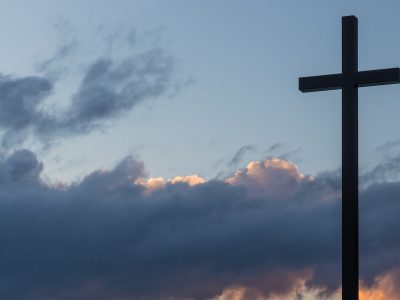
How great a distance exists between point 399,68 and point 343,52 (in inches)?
42.7

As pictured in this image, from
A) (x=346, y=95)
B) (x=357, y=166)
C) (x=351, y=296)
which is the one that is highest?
(x=346, y=95)

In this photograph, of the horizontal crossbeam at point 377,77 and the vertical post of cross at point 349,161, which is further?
the horizontal crossbeam at point 377,77

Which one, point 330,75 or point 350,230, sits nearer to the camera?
point 350,230

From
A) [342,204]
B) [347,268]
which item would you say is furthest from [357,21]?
[347,268]

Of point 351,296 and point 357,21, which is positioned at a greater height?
point 357,21

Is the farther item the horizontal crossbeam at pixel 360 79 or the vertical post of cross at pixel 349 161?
the horizontal crossbeam at pixel 360 79

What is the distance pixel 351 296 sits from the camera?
15.3m

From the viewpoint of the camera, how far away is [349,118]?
16.0m

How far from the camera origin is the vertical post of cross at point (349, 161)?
15.4m

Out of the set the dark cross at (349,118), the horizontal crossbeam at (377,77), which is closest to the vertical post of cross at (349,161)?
the dark cross at (349,118)

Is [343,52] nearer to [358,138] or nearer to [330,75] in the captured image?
[330,75]

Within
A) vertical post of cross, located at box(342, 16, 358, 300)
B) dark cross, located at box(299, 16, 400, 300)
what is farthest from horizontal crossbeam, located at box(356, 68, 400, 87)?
vertical post of cross, located at box(342, 16, 358, 300)

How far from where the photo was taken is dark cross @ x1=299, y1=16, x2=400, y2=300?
1542 cm

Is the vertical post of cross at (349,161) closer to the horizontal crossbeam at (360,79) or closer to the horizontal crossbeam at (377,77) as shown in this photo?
the horizontal crossbeam at (360,79)
